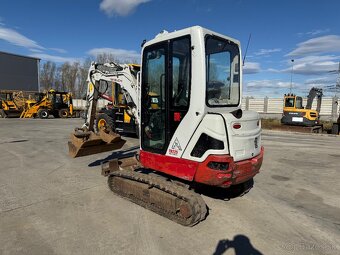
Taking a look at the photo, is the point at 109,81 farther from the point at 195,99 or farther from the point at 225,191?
the point at 225,191

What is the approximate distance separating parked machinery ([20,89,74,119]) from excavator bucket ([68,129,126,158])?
2237cm

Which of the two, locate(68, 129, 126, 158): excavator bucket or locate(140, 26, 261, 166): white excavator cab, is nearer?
locate(140, 26, 261, 166): white excavator cab

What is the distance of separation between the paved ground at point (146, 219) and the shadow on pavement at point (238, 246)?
1 cm

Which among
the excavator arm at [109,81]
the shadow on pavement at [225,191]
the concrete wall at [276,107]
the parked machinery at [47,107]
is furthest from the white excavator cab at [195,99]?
the concrete wall at [276,107]

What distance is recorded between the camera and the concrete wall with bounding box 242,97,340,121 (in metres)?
30.7

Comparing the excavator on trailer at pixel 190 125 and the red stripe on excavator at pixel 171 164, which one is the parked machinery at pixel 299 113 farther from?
the red stripe on excavator at pixel 171 164

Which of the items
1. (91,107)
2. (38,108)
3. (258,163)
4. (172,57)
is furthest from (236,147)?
(38,108)

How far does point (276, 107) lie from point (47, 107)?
2610 cm

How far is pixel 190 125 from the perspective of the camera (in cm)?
451

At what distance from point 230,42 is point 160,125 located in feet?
6.41

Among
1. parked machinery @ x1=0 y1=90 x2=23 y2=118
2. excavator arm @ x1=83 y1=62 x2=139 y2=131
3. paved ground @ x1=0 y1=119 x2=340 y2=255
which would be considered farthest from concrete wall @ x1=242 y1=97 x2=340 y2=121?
paved ground @ x1=0 y1=119 x2=340 y2=255

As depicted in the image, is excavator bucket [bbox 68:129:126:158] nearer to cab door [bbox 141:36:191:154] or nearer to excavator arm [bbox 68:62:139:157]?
excavator arm [bbox 68:62:139:157]

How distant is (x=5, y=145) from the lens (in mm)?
11164

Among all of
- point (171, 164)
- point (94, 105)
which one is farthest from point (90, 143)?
point (171, 164)
